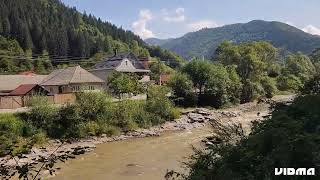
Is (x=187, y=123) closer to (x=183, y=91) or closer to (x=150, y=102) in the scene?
(x=150, y=102)

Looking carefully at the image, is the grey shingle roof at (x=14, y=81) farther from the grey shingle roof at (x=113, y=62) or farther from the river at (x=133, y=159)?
the river at (x=133, y=159)

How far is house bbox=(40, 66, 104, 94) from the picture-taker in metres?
54.2

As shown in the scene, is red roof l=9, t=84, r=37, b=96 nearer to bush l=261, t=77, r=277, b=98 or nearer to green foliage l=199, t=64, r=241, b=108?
green foliage l=199, t=64, r=241, b=108

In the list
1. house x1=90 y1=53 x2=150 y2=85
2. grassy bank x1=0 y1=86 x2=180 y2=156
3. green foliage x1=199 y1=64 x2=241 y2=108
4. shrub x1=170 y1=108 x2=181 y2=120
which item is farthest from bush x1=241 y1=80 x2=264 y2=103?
grassy bank x1=0 y1=86 x2=180 y2=156

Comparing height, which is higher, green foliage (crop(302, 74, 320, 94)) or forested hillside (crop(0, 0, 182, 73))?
forested hillside (crop(0, 0, 182, 73))

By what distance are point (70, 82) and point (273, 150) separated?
46883 mm

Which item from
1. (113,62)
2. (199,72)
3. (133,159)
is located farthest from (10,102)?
(113,62)

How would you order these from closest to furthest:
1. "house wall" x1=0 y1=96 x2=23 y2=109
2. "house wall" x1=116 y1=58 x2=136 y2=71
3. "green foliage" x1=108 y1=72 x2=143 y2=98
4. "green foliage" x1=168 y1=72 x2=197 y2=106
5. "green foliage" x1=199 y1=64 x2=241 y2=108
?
"house wall" x1=0 y1=96 x2=23 y2=109 → "green foliage" x1=108 y1=72 x2=143 y2=98 → "green foliage" x1=168 y1=72 x2=197 y2=106 → "green foliage" x1=199 y1=64 x2=241 y2=108 → "house wall" x1=116 y1=58 x2=136 y2=71

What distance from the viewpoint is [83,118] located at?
128 feet

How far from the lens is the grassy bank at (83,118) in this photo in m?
35.5

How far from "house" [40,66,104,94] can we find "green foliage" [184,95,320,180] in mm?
43596

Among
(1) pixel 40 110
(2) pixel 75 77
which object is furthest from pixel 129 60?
(1) pixel 40 110

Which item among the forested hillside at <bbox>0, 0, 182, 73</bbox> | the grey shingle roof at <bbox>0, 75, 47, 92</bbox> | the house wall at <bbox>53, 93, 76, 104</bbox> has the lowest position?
the house wall at <bbox>53, 93, 76, 104</bbox>

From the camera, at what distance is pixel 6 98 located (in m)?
42.4
